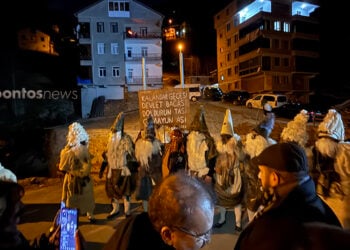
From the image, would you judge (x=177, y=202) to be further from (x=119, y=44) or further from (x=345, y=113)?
(x=119, y=44)

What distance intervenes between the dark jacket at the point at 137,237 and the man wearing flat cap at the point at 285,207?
1.91ft

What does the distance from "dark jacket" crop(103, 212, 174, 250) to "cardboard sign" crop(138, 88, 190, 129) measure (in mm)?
5472

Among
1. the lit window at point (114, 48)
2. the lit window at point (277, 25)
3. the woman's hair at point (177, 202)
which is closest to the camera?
the woman's hair at point (177, 202)

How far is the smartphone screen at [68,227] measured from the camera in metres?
2.32

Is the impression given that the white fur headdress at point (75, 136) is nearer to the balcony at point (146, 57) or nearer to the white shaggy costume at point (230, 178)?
the white shaggy costume at point (230, 178)

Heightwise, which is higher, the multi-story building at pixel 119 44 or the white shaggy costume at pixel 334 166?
the multi-story building at pixel 119 44

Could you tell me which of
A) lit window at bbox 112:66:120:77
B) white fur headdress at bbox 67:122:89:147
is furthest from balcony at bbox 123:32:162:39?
white fur headdress at bbox 67:122:89:147

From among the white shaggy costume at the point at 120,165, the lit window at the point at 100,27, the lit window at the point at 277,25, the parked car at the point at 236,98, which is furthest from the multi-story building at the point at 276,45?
the white shaggy costume at the point at 120,165

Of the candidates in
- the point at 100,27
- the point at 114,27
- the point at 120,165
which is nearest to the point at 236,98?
the point at 114,27

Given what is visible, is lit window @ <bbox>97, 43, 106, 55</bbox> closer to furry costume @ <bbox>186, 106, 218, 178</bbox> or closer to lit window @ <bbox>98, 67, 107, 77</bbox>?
lit window @ <bbox>98, 67, 107, 77</bbox>

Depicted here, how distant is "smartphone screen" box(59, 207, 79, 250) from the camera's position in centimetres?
232

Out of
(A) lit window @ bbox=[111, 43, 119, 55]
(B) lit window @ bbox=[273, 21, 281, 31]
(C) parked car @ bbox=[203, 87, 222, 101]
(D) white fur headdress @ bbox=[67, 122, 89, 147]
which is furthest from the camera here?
(B) lit window @ bbox=[273, 21, 281, 31]

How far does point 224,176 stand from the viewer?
609 cm

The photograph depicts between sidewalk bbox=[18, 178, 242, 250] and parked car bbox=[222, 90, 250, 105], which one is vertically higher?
parked car bbox=[222, 90, 250, 105]
